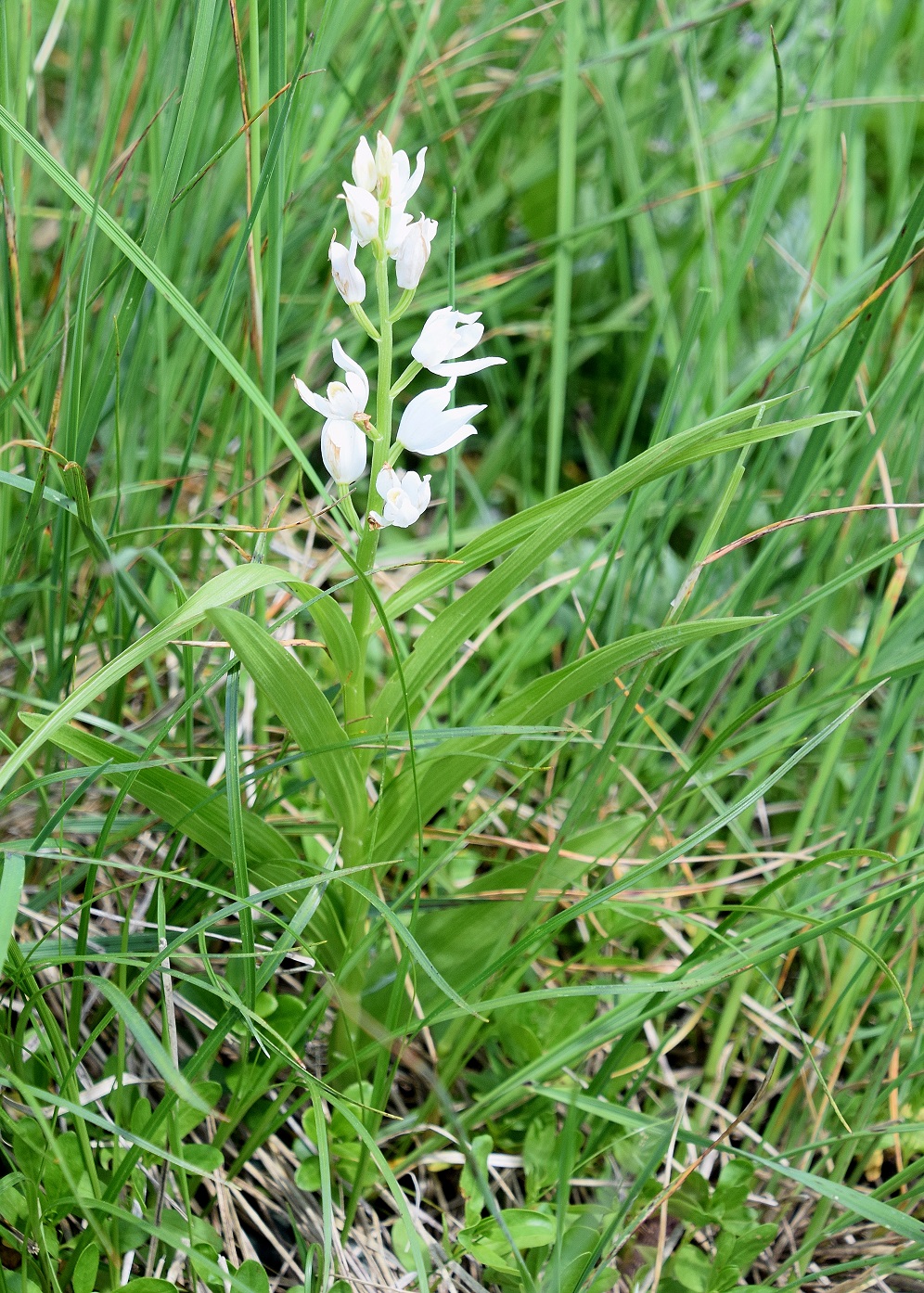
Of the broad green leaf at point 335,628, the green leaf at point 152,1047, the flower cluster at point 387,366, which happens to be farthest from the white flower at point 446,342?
the green leaf at point 152,1047

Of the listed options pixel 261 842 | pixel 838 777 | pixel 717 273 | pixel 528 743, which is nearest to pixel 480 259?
pixel 717 273

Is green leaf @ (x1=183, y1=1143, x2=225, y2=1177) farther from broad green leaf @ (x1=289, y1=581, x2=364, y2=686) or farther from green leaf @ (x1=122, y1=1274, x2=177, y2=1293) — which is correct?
broad green leaf @ (x1=289, y1=581, x2=364, y2=686)

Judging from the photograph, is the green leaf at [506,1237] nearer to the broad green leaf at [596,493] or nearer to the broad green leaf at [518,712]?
the broad green leaf at [518,712]

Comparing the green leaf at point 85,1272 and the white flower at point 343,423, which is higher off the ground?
the white flower at point 343,423

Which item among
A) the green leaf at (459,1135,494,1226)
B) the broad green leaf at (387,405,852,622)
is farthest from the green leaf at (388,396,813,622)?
the green leaf at (459,1135,494,1226)

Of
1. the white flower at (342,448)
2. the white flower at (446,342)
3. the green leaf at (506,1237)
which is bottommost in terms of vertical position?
the green leaf at (506,1237)

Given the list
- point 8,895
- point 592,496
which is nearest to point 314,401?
point 592,496

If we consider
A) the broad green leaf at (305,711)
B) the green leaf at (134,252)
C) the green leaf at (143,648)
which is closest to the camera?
the green leaf at (143,648)

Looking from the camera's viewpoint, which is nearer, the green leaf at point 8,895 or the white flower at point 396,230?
the green leaf at point 8,895

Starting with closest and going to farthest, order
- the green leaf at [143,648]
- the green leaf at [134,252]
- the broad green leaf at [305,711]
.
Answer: the green leaf at [143,648] < the broad green leaf at [305,711] < the green leaf at [134,252]
